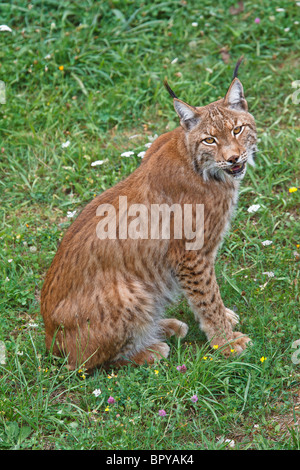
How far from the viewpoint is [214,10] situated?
23.4ft

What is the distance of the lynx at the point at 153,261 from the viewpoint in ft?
14.0

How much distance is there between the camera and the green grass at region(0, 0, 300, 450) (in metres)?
4.02

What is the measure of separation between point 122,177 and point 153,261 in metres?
1.66

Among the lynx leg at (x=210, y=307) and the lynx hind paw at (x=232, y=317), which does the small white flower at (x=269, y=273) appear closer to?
the lynx hind paw at (x=232, y=317)

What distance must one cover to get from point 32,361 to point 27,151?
8.02 ft

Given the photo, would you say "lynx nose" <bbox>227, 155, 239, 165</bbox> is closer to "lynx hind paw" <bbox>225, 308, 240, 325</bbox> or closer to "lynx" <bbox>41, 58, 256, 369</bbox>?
"lynx" <bbox>41, 58, 256, 369</bbox>

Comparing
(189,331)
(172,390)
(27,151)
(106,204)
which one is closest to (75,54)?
(27,151)

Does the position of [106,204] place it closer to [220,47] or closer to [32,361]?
[32,361]

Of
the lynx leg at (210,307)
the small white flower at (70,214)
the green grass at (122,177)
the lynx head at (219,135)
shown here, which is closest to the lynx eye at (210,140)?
the lynx head at (219,135)

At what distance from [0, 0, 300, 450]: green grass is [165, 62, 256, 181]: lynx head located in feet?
3.28

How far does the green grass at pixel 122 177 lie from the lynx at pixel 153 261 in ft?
0.60

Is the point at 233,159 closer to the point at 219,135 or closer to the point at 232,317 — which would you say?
the point at 219,135

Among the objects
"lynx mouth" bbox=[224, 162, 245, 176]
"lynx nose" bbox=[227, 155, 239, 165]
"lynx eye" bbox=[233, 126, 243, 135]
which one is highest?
"lynx eye" bbox=[233, 126, 243, 135]

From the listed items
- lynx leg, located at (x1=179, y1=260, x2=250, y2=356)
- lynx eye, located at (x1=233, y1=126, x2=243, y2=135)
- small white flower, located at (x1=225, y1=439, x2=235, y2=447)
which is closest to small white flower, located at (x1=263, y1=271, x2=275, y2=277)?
lynx leg, located at (x1=179, y1=260, x2=250, y2=356)
